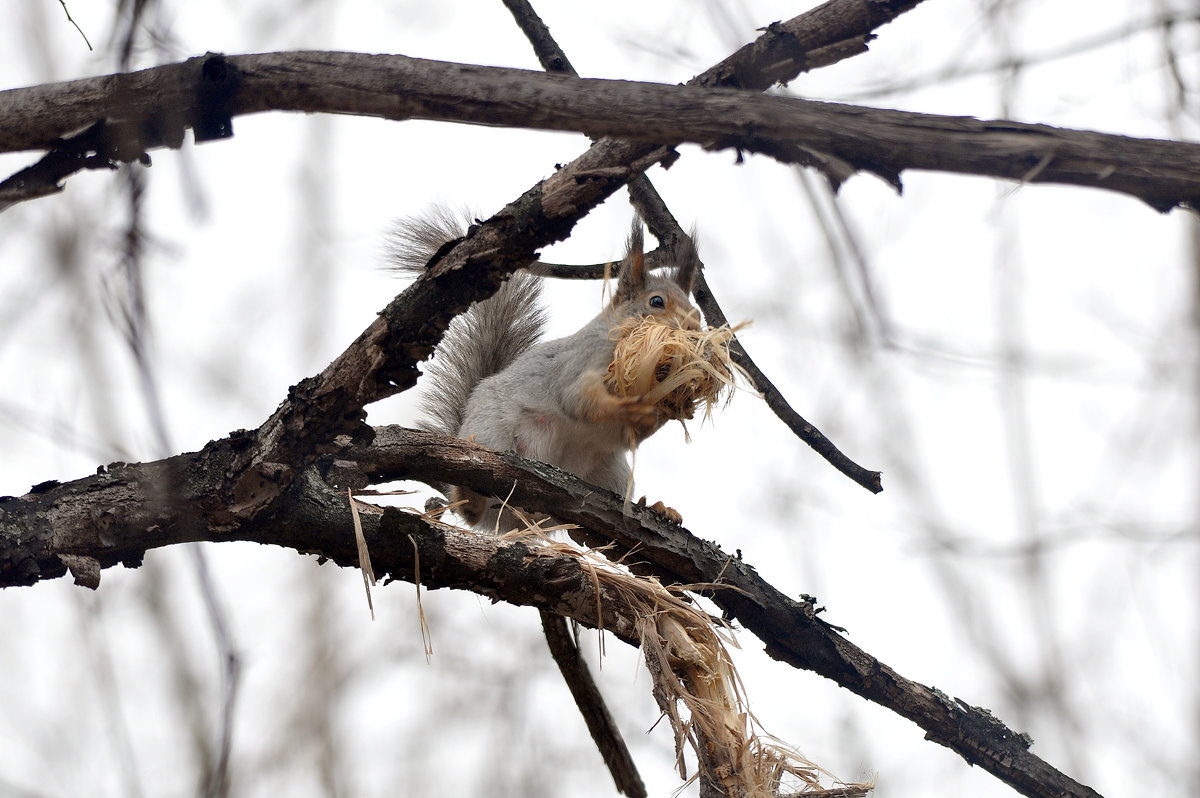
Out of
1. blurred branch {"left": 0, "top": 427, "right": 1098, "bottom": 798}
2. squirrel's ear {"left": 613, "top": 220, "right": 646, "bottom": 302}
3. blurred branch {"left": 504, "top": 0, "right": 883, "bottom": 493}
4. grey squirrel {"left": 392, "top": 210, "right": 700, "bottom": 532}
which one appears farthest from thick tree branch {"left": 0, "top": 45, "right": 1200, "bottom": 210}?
squirrel's ear {"left": 613, "top": 220, "right": 646, "bottom": 302}

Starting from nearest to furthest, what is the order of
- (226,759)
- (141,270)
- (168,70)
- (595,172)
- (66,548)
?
(141,270) → (226,759) → (168,70) → (595,172) → (66,548)

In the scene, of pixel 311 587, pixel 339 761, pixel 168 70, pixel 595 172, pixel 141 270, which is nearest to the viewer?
pixel 141 270

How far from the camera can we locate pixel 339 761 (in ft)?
8.44

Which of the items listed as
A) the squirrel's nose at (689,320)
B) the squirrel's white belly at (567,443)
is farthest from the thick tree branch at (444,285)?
the squirrel's white belly at (567,443)

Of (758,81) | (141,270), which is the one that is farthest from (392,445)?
(141,270)

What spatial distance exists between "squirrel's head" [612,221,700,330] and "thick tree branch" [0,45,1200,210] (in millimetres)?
1638

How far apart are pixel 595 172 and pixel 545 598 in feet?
3.07

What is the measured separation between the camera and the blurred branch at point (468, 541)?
1.77 metres

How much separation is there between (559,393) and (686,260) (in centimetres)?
54

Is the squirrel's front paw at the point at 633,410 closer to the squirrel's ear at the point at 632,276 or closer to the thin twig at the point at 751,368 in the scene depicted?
the thin twig at the point at 751,368

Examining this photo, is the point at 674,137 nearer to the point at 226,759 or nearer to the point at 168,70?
the point at 168,70

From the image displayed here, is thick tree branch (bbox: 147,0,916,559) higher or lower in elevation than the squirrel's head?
lower

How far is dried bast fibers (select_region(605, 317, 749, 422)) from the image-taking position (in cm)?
234

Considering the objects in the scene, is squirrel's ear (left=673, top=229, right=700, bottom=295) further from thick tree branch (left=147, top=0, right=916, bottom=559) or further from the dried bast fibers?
thick tree branch (left=147, top=0, right=916, bottom=559)
